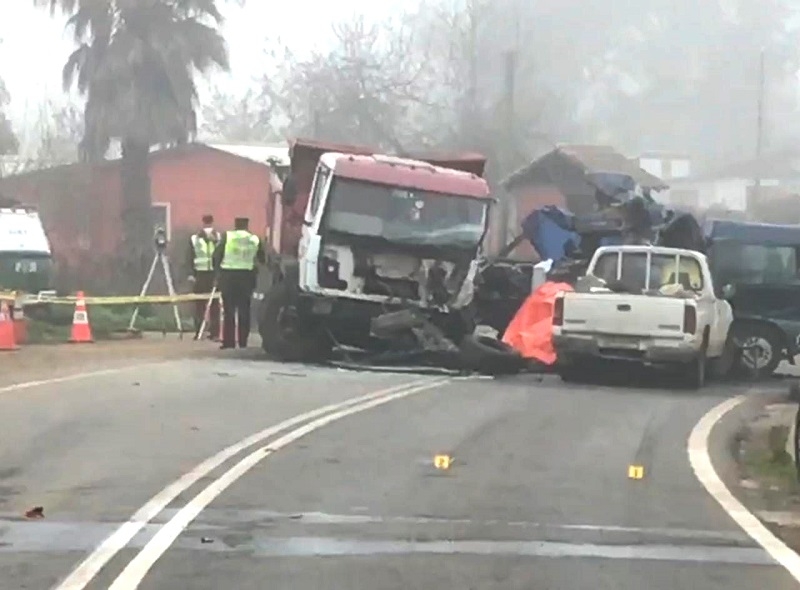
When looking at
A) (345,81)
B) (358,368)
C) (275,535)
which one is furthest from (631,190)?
(345,81)

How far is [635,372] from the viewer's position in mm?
22734

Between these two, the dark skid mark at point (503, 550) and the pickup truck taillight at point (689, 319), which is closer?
the dark skid mark at point (503, 550)

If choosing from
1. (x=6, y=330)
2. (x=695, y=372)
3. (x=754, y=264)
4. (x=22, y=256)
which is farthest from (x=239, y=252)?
(x=754, y=264)

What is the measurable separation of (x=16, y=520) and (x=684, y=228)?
51.9 feet

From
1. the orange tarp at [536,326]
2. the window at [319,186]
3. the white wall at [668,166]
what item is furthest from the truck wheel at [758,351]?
the white wall at [668,166]

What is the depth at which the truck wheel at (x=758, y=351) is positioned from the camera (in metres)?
23.6

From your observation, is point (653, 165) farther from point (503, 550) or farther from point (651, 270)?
point (503, 550)

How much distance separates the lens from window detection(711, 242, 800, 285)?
78.8 ft

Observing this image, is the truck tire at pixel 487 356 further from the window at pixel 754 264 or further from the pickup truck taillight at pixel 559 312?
the window at pixel 754 264

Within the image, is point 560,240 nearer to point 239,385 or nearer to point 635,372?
point 635,372

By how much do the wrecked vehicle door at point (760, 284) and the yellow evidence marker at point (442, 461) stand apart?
397 inches

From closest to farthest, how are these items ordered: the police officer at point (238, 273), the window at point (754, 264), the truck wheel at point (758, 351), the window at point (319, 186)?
1. the window at point (319, 186)
2. the truck wheel at point (758, 351)
3. the window at point (754, 264)
4. the police officer at point (238, 273)

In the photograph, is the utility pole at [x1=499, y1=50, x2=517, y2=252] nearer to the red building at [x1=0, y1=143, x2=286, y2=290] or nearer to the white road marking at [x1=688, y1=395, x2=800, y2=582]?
the red building at [x1=0, y1=143, x2=286, y2=290]

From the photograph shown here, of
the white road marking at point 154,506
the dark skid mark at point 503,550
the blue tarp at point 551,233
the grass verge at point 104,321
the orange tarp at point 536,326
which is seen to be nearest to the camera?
the white road marking at point 154,506
